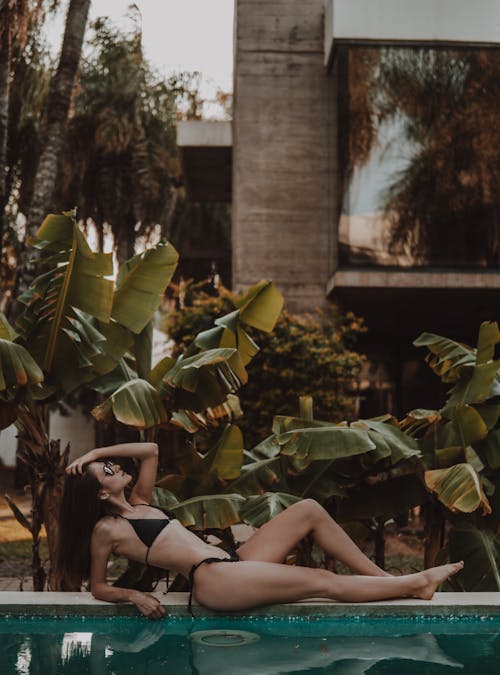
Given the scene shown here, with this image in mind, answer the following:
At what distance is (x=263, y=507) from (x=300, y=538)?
33.3 inches

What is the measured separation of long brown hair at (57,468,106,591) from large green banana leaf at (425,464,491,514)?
2.19 m

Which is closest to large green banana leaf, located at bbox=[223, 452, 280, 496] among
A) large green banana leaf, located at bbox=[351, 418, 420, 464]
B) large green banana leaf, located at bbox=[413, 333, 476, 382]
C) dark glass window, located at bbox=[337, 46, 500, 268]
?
large green banana leaf, located at bbox=[351, 418, 420, 464]

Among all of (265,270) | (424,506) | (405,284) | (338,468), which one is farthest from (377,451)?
(265,270)

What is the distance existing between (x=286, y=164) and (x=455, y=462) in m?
9.05

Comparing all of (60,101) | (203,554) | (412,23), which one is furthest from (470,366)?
(412,23)

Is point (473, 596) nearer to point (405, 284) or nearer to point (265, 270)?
point (405, 284)

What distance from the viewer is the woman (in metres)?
4.65

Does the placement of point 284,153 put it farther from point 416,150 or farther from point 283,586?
point 283,586

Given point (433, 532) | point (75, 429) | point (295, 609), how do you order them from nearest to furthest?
point (295, 609), point (433, 532), point (75, 429)

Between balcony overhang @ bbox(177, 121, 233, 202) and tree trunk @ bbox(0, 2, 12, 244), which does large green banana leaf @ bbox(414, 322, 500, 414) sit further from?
balcony overhang @ bbox(177, 121, 233, 202)

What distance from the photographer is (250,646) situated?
444cm

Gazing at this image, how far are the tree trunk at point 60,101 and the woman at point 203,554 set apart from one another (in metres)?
7.33

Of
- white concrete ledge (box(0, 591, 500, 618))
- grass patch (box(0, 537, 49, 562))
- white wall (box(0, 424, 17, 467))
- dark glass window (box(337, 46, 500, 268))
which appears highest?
dark glass window (box(337, 46, 500, 268))

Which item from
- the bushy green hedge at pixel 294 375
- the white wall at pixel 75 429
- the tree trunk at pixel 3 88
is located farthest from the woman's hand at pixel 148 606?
the white wall at pixel 75 429
